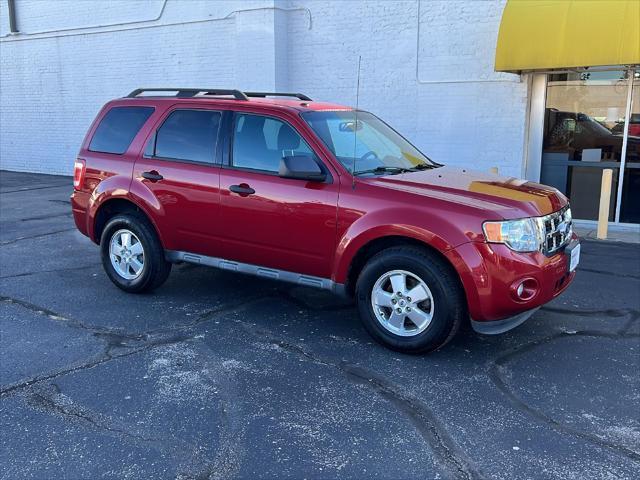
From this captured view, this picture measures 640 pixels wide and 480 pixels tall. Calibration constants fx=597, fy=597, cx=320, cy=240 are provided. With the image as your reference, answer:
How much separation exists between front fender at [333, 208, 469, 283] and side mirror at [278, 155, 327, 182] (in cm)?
49

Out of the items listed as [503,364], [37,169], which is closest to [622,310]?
[503,364]

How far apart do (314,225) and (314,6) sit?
27.2 feet

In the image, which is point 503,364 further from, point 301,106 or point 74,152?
point 74,152

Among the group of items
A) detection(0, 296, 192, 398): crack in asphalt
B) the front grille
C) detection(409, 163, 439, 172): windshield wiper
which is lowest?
detection(0, 296, 192, 398): crack in asphalt

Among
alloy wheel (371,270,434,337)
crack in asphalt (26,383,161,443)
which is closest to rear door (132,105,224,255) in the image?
alloy wheel (371,270,434,337)

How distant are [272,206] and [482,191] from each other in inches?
65.8

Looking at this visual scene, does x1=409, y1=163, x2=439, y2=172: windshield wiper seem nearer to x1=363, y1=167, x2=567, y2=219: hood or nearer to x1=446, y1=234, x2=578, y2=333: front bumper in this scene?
x1=363, y1=167, x2=567, y2=219: hood

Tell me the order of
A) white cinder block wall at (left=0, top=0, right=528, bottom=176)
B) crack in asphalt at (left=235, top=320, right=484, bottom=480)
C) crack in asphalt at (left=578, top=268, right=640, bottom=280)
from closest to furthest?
A: crack in asphalt at (left=235, top=320, right=484, bottom=480) → crack in asphalt at (left=578, top=268, right=640, bottom=280) → white cinder block wall at (left=0, top=0, right=528, bottom=176)

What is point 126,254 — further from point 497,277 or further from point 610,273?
point 610,273

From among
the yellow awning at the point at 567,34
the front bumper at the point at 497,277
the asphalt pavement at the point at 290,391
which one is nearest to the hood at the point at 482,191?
the front bumper at the point at 497,277

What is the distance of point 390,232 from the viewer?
442 centimetres

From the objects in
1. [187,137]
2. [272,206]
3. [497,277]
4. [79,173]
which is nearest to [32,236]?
[79,173]

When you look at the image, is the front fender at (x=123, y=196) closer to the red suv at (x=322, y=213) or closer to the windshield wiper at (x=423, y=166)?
the red suv at (x=322, y=213)

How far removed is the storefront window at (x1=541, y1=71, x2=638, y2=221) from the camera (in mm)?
9727
